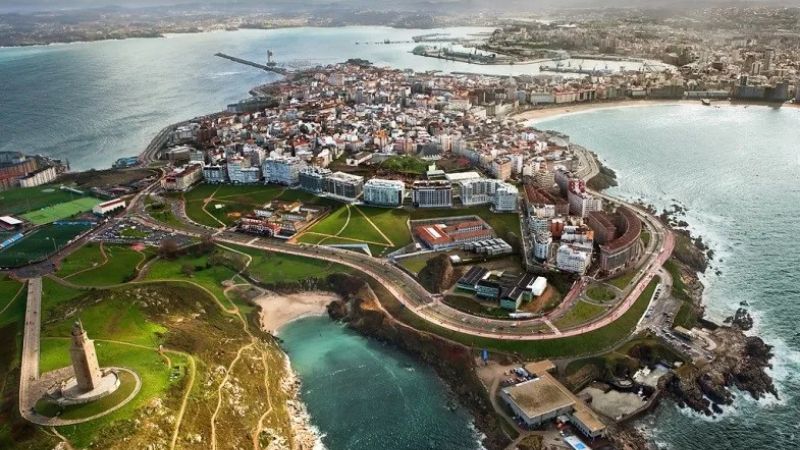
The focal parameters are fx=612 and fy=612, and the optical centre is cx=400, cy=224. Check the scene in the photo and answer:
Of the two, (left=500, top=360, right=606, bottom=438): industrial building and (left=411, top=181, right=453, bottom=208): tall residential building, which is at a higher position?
(left=411, top=181, right=453, bottom=208): tall residential building

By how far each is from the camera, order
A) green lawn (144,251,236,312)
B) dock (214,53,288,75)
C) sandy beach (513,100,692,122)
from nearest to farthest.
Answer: green lawn (144,251,236,312) < sandy beach (513,100,692,122) < dock (214,53,288,75)

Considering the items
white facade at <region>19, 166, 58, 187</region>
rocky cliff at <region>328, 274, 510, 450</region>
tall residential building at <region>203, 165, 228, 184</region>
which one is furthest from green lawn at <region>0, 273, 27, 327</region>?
white facade at <region>19, 166, 58, 187</region>

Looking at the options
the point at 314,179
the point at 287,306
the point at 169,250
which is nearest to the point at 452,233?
the point at 287,306

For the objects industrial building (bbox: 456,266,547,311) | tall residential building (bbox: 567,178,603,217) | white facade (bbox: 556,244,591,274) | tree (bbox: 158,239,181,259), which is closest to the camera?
industrial building (bbox: 456,266,547,311)

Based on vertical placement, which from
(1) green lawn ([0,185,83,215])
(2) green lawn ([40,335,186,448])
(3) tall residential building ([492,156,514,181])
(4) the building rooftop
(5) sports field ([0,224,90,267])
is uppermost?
(3) tall residential building ([492,156,514,181])

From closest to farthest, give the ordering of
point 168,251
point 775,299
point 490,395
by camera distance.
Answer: point 490,395
point 775,299
point 168,251

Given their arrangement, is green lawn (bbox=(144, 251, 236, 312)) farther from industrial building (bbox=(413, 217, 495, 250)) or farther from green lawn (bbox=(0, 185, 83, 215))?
green lawn (bbox=(0, 185, 83, 215))

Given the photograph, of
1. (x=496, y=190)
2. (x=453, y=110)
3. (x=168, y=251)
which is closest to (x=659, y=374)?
(x=496, y=190)

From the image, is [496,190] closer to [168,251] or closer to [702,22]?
[168,251]
